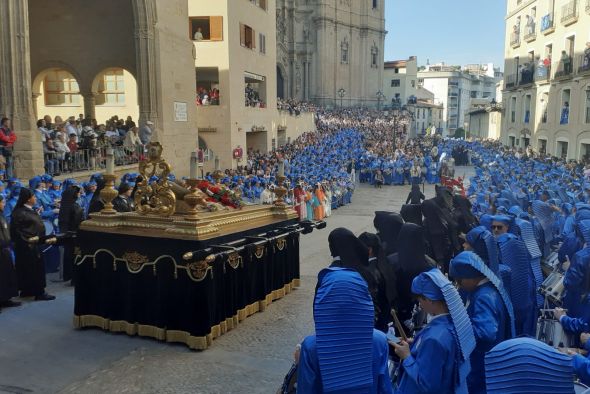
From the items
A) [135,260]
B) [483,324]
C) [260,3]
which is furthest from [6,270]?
[260,3]

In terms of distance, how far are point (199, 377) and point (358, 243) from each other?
7.54ft

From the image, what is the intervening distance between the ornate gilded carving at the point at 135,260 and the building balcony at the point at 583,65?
2738 cm

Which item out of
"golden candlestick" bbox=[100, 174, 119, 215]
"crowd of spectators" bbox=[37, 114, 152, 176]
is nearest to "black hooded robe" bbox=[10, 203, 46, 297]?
"golden candlestick" bbox=[100, 174, 119, 215]

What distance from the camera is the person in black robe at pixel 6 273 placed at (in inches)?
296

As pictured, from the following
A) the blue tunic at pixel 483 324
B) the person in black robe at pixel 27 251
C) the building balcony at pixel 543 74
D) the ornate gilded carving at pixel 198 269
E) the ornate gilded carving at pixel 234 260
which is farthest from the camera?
the building balcony at pixel 543 74

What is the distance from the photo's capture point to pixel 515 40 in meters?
40.0

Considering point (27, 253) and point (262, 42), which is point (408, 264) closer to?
point (27, 253)

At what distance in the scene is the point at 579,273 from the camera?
5496 mm

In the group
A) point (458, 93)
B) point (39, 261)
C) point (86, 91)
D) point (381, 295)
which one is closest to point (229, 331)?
point (381, 295)

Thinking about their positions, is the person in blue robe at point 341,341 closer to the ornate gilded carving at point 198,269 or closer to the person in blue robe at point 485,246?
the person in blue robe at point 485,246

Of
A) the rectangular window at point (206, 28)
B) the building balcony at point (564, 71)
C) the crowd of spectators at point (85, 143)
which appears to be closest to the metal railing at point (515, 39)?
the building balcony at point (564, 71)

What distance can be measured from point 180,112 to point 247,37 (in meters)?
9.50

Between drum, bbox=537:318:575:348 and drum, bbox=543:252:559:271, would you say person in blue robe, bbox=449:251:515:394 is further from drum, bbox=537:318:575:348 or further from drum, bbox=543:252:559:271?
drum, bbox=543:252:559:271

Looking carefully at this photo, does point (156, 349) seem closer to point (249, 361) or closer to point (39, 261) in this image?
point (249, 361)
